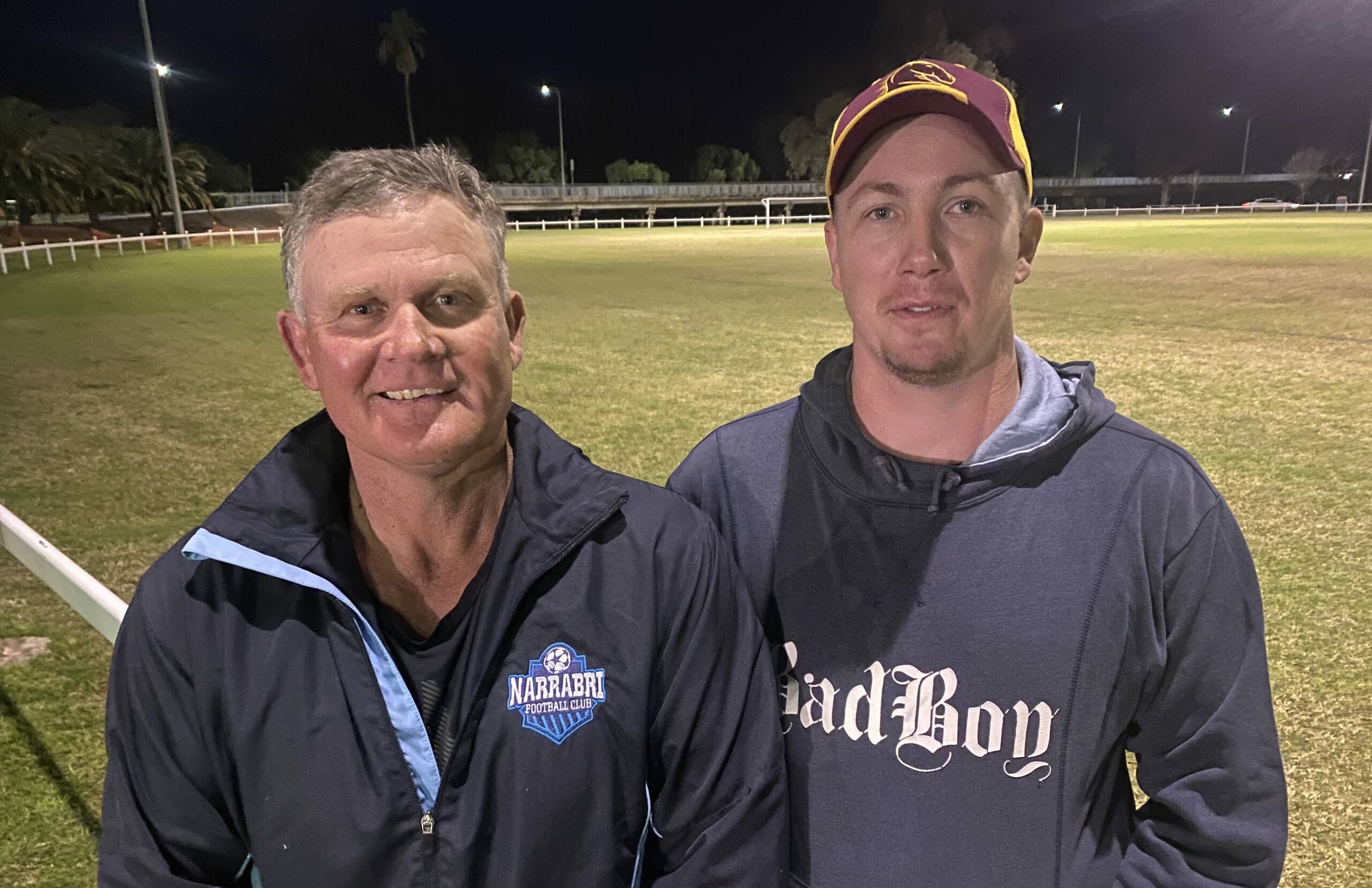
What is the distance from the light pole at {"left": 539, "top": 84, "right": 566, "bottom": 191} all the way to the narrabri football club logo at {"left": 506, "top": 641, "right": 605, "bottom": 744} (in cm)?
5916

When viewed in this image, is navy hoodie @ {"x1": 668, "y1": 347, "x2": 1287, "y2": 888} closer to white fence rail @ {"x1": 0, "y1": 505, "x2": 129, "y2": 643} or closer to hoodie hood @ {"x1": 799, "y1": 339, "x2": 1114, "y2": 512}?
hoodie hood @ {"x1": 799, "y1": 339, "x2": 1114, "y2": 512}

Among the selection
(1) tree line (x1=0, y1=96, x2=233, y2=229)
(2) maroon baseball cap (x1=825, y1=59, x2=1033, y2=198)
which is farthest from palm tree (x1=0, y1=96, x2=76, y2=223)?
(2) maroon baseball cap (x1=825, y1=59, x2=1033, y2=198)

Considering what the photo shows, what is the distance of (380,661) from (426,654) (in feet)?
0.29

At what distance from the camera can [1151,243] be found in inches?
1131

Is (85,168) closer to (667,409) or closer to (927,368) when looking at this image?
(667,409)

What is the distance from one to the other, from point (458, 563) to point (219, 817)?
1.98ft

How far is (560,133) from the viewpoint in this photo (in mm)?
74688

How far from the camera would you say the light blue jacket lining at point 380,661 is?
5.10 feet

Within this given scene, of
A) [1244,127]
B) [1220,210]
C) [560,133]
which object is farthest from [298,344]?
[1244,127]

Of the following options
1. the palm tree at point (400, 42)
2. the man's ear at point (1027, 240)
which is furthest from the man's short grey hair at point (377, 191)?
the palm tree at point (400, 42)

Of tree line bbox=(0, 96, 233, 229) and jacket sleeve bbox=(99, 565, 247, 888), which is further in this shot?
tree line bbox=(0, 96, 233, 229)

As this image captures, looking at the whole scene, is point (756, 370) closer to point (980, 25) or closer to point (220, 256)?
point (220, 256)

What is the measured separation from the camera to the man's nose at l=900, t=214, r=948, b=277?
1808 millimetres

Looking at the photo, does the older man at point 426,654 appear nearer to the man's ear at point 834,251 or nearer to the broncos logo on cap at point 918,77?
the man's ear at point 834,251
